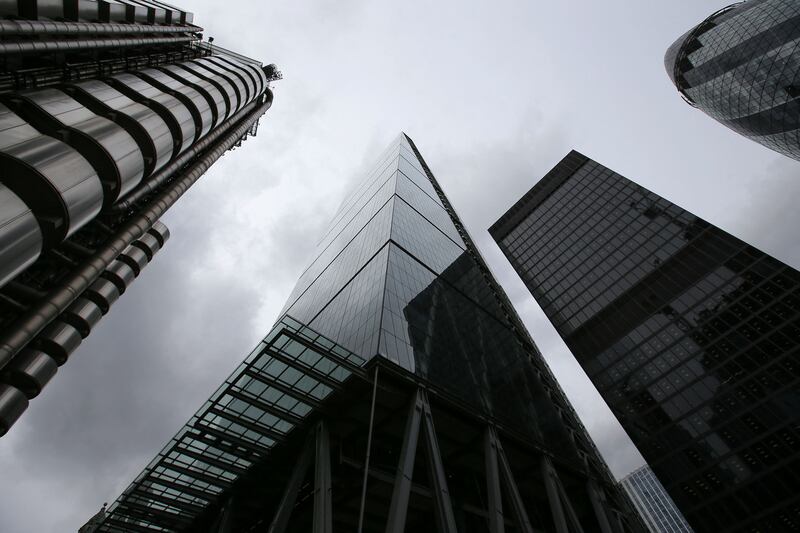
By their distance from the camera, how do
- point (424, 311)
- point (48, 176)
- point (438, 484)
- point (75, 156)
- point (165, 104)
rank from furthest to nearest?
point (424, 311) < point (438, 484) < point (165, 104) < point (75, 156) < point (48, 176)

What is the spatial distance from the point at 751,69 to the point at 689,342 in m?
40.8

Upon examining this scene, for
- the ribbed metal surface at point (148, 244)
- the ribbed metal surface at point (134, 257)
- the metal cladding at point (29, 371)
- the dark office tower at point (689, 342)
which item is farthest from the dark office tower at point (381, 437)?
the dark office tower at point (689, 342)

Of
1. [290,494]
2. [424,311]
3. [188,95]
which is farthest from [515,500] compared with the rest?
[188,95]

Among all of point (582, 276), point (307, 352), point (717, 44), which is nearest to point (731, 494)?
point (582, 276)

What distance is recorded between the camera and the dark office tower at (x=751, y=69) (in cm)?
6066

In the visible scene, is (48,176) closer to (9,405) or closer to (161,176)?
(9,405)

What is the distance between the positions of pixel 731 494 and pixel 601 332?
91.4 feet

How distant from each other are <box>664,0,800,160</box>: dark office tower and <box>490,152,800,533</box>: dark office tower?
54.7 feet

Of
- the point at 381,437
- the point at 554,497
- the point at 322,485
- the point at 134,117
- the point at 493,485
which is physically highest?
the point at 134,117

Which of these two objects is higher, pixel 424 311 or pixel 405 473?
pixel 424 311

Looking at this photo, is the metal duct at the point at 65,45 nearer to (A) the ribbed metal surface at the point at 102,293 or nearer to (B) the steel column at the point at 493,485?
(A) the ribbed metal surface at the point at 102,293

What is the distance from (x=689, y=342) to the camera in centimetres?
6372

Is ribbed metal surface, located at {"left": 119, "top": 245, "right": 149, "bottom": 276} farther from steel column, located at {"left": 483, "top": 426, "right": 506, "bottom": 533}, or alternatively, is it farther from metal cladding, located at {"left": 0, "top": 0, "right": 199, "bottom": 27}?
steel column, located at {"left": 483, "top": 426, "right": 506, "bottom": 533}

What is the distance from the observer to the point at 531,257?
96.1 m
